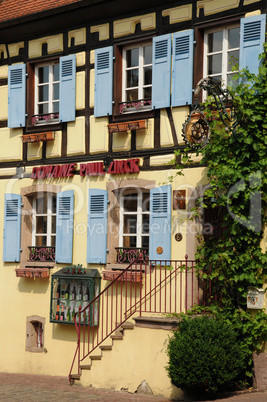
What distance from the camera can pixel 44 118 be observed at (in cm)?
1495

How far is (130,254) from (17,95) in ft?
13.9

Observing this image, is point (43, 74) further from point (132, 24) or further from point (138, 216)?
point (138, 216)

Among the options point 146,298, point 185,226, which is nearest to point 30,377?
point 146,298

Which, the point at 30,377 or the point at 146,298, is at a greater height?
the point at 146,298

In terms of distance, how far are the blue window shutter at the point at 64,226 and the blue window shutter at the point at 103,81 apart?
1692 millimetres

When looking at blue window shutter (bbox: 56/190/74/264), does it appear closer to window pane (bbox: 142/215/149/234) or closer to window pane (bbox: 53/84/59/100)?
window pane (bbox: 142/215/149/234)

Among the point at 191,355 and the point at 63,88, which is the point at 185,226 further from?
the point at 63,88

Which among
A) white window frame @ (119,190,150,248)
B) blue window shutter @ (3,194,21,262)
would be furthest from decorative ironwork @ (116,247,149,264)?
blue window shutter @ (3,194,21,262)

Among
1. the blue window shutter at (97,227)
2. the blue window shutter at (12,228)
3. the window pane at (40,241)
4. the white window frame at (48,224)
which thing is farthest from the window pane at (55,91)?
the window pane at (40,241)

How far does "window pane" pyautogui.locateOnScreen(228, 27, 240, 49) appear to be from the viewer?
12422mm

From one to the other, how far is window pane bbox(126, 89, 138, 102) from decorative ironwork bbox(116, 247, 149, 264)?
2750 millimetres

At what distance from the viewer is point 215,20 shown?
12422 millimetres

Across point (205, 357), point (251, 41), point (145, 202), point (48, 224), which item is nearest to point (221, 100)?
point (251, 41)

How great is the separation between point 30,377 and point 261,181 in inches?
237
